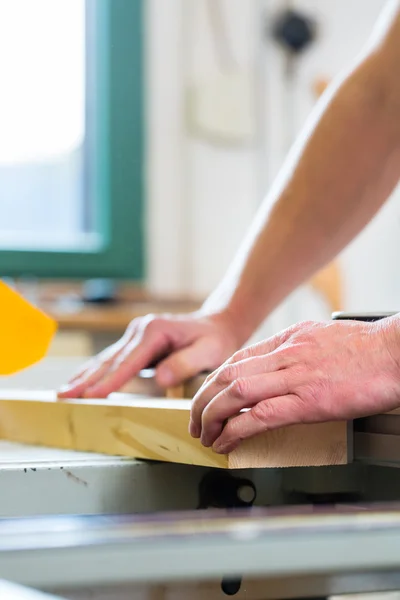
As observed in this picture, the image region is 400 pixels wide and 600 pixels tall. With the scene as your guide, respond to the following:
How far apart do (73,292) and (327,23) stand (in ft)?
3.47

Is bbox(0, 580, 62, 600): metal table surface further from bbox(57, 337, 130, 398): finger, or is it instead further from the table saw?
bbox(57, 337, 130, 398): finger

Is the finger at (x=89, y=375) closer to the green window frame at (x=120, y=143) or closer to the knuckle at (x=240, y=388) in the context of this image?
the knuckle at (x=240, y=388)

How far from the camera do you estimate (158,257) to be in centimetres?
234

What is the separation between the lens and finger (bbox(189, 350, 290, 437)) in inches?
21.8

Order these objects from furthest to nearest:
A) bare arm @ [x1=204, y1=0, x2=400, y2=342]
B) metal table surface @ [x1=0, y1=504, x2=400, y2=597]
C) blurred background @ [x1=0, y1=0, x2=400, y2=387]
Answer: blurred background @ [x1=0, y1=0, x2=400, y2=387] → bare arm @ [x1=204, y1=0, x2=400, y2=342] → metal table surface @ [x1=0, y1=504, x2=400, y2=597]

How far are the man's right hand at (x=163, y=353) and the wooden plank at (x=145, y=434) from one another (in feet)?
0.08

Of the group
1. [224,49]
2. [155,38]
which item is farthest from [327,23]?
[155,38]

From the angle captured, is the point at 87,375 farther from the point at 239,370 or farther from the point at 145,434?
the point at 239,370

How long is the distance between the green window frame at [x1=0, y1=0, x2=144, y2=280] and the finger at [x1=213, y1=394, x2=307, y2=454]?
1.78 m

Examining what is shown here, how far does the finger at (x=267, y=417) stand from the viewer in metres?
0.53

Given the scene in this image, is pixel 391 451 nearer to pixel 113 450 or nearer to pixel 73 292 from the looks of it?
pixel 113 450

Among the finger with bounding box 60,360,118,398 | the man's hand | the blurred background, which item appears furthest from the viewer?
the blurred background

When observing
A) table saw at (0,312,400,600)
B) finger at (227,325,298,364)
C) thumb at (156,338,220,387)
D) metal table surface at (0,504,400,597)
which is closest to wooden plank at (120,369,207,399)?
thumb at (156,338,220,387)

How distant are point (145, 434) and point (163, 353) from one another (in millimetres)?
291
